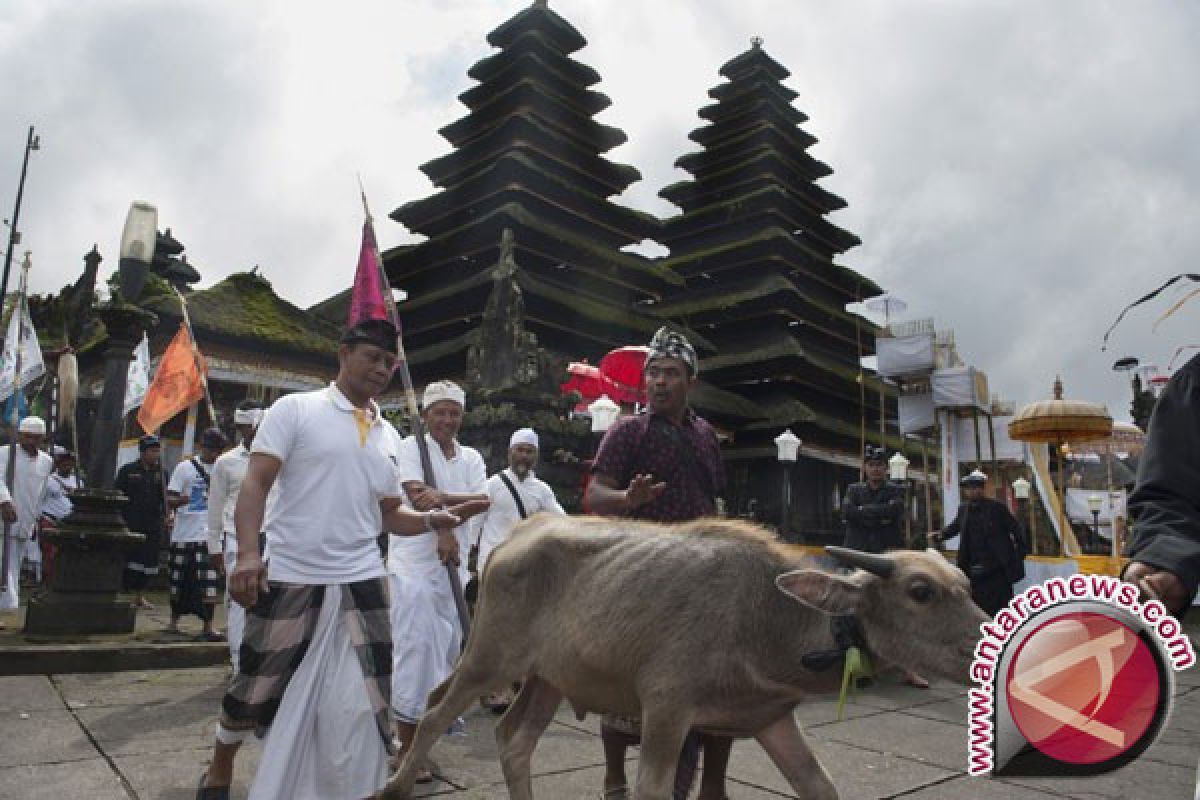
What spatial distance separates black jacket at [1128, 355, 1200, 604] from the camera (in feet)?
5.45

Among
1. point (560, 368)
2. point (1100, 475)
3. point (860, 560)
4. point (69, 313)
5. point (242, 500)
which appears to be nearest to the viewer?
point (860, 560)

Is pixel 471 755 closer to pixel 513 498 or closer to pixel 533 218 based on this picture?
pixel 513 498

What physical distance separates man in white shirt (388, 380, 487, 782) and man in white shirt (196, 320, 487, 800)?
1.07 meters

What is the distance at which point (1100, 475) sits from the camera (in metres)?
43.6

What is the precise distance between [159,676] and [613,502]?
17.0ft

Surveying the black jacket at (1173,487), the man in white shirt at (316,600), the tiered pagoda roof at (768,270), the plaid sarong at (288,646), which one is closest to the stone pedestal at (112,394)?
the man in white shirt at (316,600)

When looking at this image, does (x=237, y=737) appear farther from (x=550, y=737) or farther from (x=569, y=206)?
(x=569, y=206)

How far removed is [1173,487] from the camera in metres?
1.77

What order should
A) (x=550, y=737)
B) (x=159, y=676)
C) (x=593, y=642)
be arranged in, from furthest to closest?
(x=159, y=676) < (x=550, y=737) < (x=593, y=642)

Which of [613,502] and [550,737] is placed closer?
[613,502]

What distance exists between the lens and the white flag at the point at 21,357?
10.7m

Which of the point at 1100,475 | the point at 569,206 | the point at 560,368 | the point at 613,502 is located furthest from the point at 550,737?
the point at 1100,475

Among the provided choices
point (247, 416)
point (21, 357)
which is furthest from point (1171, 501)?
point (21, 357)

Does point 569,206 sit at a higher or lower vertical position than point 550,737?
higher
